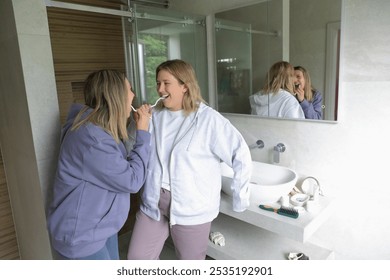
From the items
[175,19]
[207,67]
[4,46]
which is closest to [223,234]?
[207,67]

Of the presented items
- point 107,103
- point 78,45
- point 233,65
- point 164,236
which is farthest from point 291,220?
point 78,45

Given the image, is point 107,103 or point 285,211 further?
point 285,211

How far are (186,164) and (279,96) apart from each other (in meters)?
0.81

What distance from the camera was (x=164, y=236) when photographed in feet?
5.26

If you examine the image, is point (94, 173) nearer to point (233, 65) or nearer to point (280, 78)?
point (280, 78)

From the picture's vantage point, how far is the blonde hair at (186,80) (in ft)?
4.81

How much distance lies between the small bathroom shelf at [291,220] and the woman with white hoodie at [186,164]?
80 mm

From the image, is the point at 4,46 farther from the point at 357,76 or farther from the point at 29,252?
the point at 357,76

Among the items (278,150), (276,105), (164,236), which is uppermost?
(276,105)

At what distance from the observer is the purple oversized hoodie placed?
1121 mm

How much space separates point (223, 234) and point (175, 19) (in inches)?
58.7

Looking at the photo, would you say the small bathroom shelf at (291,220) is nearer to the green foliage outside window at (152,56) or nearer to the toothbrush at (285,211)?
the toothbrush at (285,211)

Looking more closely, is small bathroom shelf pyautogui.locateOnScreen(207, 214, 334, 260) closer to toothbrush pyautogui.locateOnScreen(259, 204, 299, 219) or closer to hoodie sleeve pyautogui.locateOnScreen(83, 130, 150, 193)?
toothbrush pyautogui.locateOnScreen(259, 204, 299, 219)

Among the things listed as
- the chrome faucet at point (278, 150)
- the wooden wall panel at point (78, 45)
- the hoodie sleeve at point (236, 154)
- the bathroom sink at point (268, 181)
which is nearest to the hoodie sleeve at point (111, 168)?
the hoodie sleeve at point (236, 154)
